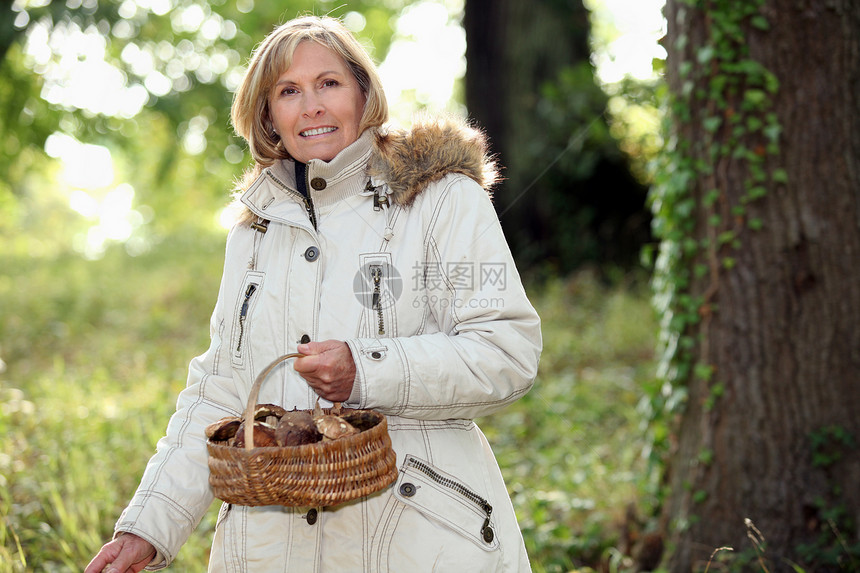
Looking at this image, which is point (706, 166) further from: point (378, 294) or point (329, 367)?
point (329, 367)

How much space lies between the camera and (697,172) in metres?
3.39

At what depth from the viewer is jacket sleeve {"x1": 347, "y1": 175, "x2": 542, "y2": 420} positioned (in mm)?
1719

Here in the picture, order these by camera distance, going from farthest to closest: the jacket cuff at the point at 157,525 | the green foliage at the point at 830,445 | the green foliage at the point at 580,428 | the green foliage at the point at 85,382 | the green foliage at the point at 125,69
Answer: the green foliage at the point at 125,69 → the green foliage at the point at 580,428 → the green foliage at the point at 85,382 → the green foliage at the point at 830,445 → the jacket cuff at the point at 157,525

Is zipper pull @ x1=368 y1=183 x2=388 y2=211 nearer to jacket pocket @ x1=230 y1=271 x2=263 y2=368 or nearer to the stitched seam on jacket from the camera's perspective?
jacket pocket @ x1=230 y1=271 x2=263 y2=368

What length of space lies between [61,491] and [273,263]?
2718 millimetres

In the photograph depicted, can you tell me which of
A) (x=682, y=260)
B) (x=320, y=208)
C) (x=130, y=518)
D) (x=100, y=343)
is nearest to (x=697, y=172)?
(x=682, y=260)

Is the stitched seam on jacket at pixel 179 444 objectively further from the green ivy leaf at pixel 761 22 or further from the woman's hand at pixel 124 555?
the green ivy leaf at pixel 761 22

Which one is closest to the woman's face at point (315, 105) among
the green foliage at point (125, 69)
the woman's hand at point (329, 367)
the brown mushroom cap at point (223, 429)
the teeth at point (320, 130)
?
the teeth at point (320, 130)

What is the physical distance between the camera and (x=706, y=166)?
3320 mm

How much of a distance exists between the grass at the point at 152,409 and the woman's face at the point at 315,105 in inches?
77.2

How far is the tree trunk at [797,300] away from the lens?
124 inches

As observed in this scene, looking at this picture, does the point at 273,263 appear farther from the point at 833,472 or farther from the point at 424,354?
the point at 833,472

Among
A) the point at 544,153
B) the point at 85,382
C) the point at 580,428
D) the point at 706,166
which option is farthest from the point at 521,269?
the point at 706,166

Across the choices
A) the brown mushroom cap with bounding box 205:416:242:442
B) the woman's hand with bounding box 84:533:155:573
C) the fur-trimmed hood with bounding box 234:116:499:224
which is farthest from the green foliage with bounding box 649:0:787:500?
the woman's hand with bounding box 84:533:155:573
